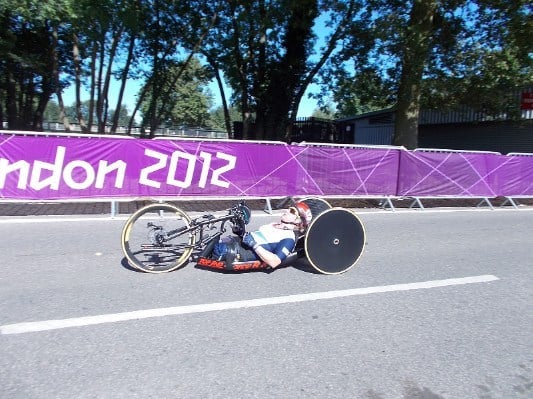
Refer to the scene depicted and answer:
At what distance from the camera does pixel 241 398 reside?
2.95 meters

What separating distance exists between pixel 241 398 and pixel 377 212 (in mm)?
8528

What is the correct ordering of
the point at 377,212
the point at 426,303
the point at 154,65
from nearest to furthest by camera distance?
the point at 426,303
the point at 377,212
the point at 154,65

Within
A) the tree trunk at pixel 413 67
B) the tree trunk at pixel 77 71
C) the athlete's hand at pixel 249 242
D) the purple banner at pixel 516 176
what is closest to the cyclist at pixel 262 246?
the athlete's hand at pixel 249 242

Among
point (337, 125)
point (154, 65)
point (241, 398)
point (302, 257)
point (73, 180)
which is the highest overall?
point (154, 65)

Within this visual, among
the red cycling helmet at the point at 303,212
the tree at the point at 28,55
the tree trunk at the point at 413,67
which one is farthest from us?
the tree trunk at the point at 413,67

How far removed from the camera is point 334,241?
5.45m

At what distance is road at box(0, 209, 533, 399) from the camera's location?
10.3ft

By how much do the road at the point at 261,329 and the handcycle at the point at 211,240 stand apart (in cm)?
18

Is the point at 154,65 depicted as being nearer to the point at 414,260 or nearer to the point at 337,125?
the point at 337,125

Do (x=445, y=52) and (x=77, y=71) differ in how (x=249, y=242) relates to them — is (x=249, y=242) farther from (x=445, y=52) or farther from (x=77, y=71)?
(x=77, y=71)

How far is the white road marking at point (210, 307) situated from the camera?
3855 millimetres

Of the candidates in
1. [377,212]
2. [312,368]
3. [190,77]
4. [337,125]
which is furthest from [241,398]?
[337,125]

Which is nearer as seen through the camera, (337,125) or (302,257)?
(302,257)

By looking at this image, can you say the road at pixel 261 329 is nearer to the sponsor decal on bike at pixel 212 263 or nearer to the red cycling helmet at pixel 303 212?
the sponsor decal on bike at pixel 212 263
